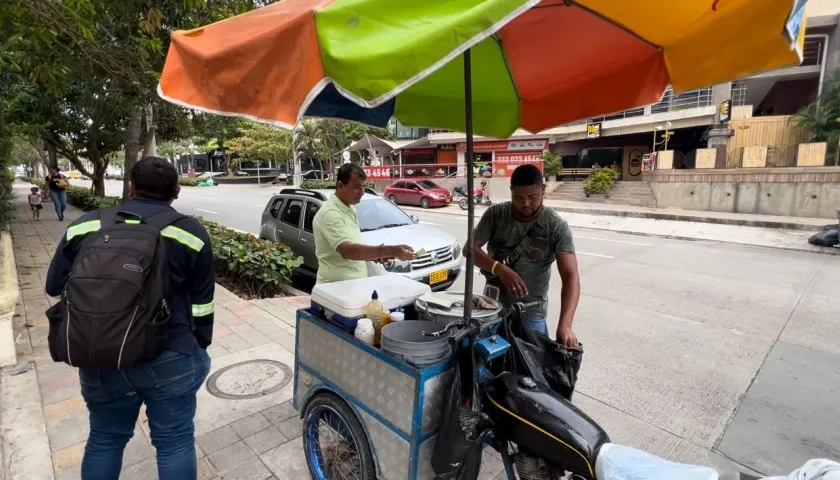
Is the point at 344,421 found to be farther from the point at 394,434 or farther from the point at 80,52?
the point at 80,52

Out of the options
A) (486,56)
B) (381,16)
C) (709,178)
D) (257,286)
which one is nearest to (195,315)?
(381,16)

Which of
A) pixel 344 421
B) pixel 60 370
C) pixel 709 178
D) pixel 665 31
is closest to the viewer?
pixel 344 421

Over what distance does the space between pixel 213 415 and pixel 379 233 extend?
3529mm

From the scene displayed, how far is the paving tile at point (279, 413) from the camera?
3016mm

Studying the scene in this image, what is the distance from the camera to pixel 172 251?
177 cm

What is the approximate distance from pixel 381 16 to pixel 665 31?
5.88ft

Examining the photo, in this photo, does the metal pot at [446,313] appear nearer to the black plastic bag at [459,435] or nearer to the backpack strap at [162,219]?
the black plastic bag at [459,435]

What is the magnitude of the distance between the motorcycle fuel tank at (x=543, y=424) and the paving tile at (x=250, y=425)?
1831 mm

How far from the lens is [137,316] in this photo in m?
1.65

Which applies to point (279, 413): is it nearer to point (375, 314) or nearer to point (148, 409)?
point (148, 409)

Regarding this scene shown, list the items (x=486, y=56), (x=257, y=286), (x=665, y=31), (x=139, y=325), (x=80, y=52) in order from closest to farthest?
(x=139, y=325)
(x=665, y=31)
(x=486, y=56)
(x=80, y=52)
(x=257, y=286)

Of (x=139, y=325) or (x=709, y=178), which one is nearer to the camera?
(x=139, y=325)

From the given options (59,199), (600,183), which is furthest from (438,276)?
(600,183)

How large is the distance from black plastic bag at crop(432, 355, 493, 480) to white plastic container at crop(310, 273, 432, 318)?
58 cm
